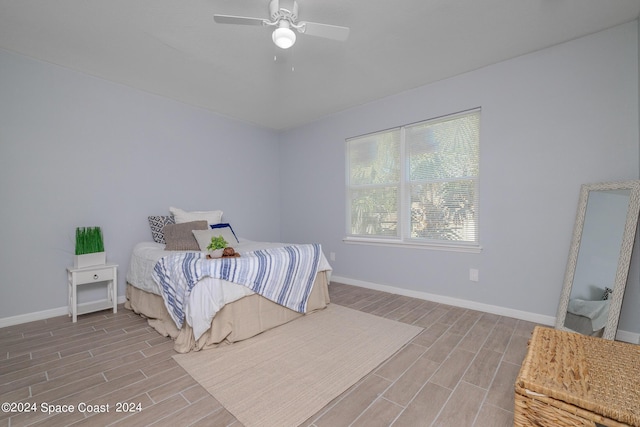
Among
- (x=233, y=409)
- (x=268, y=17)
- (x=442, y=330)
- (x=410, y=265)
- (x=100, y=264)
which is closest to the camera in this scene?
(x=233, y=409)

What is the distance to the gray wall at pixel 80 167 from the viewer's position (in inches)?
105

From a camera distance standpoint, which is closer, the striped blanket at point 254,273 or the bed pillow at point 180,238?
the striped blanket at point 254,273

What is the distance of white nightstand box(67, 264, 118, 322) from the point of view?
8.94ft

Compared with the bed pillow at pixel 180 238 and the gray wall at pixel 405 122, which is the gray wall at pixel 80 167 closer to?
the gray wall at pixel 405 122

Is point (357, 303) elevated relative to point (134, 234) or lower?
lower

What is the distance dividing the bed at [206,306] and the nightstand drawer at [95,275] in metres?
0.21

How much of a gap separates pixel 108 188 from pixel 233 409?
9.73 ft

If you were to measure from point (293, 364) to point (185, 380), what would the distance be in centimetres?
70

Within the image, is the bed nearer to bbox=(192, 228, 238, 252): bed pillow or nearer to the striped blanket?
the striped blanket

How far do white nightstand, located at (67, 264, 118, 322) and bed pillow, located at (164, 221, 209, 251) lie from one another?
58 centimetres

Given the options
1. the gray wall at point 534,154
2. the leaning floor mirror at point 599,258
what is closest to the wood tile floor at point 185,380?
the leaning floor mirror at point 599,258

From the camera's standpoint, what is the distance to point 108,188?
321cm

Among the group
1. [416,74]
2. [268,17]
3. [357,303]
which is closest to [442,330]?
[357,303]

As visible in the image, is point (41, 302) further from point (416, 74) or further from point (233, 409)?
point (416, 74)
